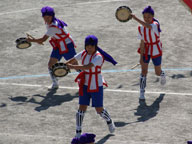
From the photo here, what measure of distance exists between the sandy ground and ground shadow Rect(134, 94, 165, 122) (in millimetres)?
21

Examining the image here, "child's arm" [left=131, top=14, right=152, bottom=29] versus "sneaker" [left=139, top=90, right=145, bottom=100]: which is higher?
"child's arm" [left=131, top=14, right=152, bottom=29]

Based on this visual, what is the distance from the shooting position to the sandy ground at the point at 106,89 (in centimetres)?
1062

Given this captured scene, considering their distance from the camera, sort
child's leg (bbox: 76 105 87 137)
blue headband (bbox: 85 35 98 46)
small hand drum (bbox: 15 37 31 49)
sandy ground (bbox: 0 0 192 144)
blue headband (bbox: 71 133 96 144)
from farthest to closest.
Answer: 1. small hand drum (bbox: 15 37 31 49)
2. sandy ground (bbox: 0 0 192 144)
3. child's leg (bbox: 76 105 87 137)
4. blue headband (bbox: 85 35 98 46)
5. blue headband (bbox: 71 133 96 144)

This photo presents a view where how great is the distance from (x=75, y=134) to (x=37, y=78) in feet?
12.9

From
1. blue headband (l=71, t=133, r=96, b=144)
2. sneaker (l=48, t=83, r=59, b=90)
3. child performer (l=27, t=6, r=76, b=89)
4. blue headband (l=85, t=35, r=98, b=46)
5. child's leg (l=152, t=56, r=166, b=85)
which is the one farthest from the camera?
sneaker (l=48, t=83, r=59, b=90)

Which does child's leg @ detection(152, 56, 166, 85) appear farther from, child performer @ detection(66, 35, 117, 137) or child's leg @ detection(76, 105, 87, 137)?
child's leg @ detection(76, 105, 87, 137)

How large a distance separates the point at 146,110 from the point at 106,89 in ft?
5.47

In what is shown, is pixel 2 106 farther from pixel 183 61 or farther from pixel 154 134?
pixel 183 61

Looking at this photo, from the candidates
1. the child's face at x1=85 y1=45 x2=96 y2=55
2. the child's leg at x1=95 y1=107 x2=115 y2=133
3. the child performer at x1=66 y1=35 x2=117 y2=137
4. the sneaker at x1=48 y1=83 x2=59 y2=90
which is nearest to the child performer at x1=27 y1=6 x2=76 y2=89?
the sneaker at x1=48 y1=83 x2=59 y2=90

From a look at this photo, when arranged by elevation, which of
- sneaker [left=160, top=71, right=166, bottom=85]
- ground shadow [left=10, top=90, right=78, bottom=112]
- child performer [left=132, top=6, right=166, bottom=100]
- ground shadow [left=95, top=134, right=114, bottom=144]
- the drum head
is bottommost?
ground shadow [left=95, top=134, right=114, bottom=144]

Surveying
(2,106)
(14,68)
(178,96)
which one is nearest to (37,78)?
(14,68)

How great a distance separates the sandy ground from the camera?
1062 cm

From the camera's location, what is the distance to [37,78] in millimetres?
14125

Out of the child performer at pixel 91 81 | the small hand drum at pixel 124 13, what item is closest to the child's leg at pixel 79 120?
the child performer at pixel 91 81
